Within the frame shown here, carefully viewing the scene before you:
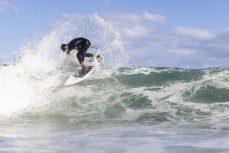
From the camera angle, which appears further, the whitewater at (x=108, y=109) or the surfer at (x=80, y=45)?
the surfer at (x=80, y=45)

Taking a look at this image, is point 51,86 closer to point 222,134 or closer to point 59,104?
point 59,104

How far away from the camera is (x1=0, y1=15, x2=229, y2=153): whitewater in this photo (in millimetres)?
8594

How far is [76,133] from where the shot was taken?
34.6 feet

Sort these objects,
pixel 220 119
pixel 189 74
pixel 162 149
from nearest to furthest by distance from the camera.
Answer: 1. pixel 162 149
2. pixel 220 119
3. pixel 189 74

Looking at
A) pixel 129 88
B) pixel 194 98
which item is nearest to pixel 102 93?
pixel 129 88

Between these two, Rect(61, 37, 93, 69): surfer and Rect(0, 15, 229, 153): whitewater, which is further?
Rect(61, 37, 93, 69): surfer

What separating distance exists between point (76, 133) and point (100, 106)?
6974 mm

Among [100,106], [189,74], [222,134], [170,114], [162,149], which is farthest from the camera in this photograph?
[189,74]

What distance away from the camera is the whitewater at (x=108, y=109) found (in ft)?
28.2

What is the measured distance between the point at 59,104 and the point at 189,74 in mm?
9645

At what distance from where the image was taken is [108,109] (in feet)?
55.0

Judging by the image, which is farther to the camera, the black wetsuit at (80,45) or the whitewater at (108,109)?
the black wetsuit at (80,45)

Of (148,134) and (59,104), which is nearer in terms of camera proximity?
(148,134)

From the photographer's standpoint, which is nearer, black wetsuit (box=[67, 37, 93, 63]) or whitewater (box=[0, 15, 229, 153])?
whitewater (box=[0, 15, 229, 153])
